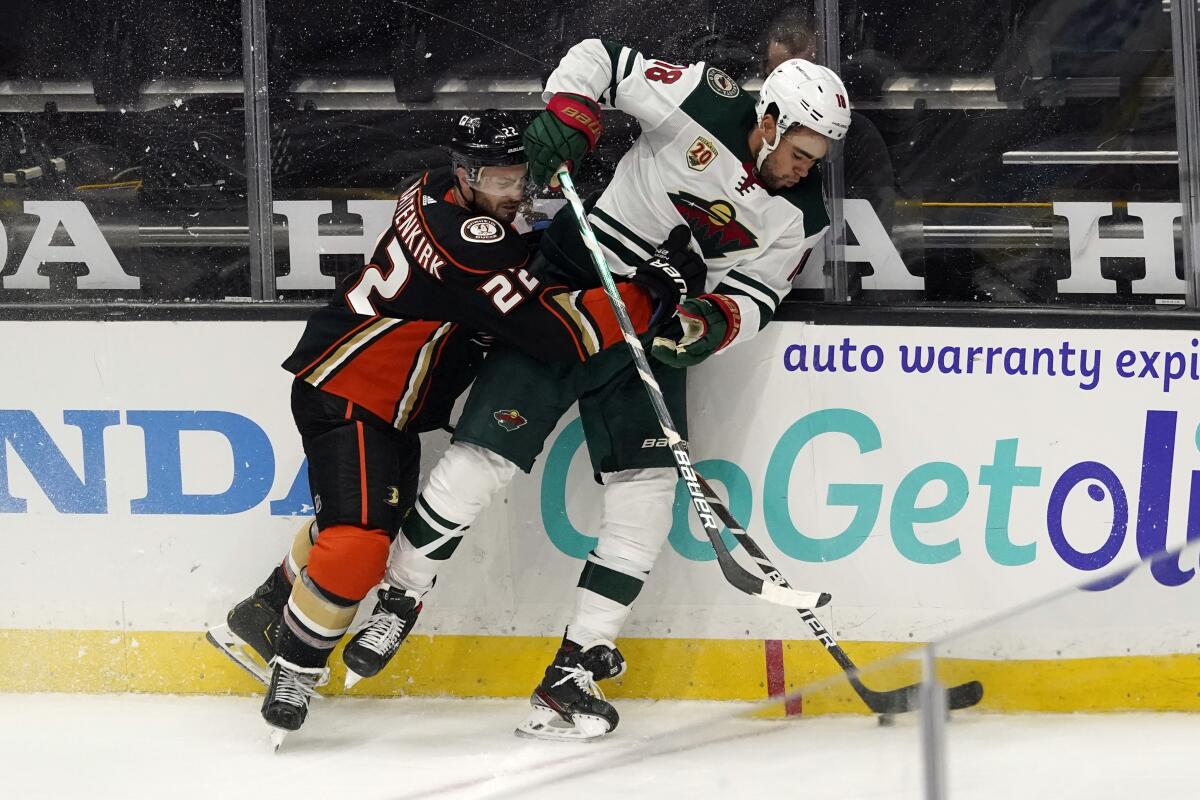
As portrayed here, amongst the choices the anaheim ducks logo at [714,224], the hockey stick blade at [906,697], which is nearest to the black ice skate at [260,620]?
the anaheim ducks logo at [714,224]

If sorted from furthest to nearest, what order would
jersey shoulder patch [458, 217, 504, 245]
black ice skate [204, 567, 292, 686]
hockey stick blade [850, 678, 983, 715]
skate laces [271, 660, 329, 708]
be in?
black ice skate [204, 567, 292, 686] → skate laces [271, 660, 329, 708] → jersey shoulder patch [458, 217, 504, 245] → hockey stick blade [850, 678, 983, 715]

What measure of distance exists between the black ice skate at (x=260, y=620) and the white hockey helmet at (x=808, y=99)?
1.42 metres

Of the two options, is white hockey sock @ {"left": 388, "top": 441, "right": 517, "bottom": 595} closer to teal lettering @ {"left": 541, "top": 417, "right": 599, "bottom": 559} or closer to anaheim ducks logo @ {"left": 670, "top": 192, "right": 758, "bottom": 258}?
teal lettering @ {"left": 541, "top": 417, "right": 599, "bottom": 559}

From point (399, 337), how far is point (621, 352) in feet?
1.50

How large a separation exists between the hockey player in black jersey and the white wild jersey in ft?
0.31

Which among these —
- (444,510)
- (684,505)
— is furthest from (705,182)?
(444,510)

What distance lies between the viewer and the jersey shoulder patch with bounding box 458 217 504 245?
2590 mm

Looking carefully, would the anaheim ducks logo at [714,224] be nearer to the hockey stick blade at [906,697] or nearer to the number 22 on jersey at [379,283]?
the number 22 on jersey at [379,283]

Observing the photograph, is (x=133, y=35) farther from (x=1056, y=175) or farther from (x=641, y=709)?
(x=1056, y=175)

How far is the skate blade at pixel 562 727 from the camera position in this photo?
110 inches

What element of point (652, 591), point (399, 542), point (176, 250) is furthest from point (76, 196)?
point (652, 591)

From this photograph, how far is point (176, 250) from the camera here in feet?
10.1

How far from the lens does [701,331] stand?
2.63 m

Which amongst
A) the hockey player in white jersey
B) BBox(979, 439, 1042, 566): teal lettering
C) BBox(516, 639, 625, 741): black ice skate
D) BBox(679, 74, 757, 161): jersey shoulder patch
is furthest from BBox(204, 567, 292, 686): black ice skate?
BBox(979, 439, 1042, 566): teal lettering
